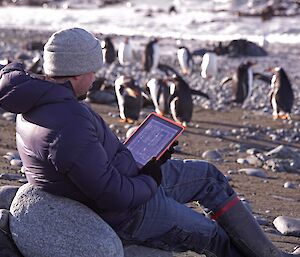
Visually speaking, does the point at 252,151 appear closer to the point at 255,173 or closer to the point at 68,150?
the point at 255,173

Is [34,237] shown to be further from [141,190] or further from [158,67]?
[158,67]

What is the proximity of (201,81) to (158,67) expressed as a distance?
1.30 metres

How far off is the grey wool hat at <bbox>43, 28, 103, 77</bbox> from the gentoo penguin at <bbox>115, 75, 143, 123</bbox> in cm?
704

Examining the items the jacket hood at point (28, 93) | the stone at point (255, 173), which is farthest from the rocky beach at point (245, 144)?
the jacket hood at point (28, 93)

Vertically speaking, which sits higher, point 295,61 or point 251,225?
point 251,225

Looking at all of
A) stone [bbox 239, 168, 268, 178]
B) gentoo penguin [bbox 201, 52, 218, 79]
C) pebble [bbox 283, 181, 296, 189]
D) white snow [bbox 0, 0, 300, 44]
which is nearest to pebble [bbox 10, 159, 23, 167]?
stone [bbox 239, 168, 268, 178]

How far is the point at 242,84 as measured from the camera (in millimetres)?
13711

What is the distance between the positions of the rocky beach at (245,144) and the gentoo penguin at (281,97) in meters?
0.16

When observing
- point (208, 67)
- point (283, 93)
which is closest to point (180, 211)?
point (283, 93)

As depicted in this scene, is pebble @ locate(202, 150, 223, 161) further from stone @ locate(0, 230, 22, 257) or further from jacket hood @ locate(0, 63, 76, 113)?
jacket hood @ locate(0, 63, 76, 113)

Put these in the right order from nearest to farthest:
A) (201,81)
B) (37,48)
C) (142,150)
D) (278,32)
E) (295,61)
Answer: (142,150)
(201,81)
(295,61)
(37,48)
(278,32)

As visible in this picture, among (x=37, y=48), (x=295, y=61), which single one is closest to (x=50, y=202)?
(x=295, y=61)

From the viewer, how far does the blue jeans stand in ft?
12.3

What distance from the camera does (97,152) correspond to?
3346 millimetres
